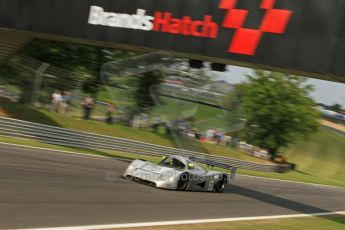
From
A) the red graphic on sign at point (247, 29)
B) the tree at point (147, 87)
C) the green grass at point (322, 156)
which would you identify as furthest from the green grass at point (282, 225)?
the green grass at point (322, 156)

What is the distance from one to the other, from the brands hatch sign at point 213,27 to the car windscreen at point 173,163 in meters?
3.46

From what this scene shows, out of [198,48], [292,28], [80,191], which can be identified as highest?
[292,28]

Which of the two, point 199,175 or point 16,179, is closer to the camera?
point 16,179

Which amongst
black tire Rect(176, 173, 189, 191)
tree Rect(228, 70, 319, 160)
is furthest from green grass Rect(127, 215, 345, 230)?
tree Rect(228, 70, 319, 160)

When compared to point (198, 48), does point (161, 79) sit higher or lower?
lower

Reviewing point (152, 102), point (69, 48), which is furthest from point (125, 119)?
point (69, 48)

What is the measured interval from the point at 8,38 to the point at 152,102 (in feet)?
36.4

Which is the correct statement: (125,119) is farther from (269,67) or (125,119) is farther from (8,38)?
(269,67)

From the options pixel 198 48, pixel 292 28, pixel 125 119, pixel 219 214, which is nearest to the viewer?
pixel 219 214

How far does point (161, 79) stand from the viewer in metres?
29.8

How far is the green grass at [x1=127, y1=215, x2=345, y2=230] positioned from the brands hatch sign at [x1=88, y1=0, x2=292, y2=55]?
4.80 metres

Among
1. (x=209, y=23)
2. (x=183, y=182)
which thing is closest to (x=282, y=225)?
(x=183, y=182)

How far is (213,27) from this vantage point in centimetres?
1463

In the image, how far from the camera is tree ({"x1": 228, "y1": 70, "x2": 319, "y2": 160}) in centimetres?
4328
